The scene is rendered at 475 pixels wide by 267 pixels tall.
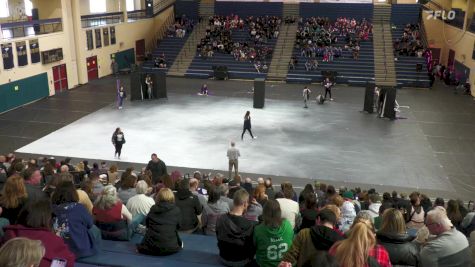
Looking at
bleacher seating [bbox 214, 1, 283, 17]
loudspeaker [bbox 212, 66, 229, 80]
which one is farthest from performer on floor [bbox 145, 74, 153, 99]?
bleacher seating [bbox 214, 1, 283, 17]

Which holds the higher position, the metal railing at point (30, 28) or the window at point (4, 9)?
the window at point (4, 9)

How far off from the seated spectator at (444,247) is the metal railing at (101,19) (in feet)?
104

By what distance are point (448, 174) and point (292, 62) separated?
21.0 metres

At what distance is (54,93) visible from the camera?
29016 mm

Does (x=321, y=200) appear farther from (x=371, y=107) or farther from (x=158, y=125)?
(x=371, y=107)

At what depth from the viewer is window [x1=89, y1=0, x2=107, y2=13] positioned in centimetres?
3550

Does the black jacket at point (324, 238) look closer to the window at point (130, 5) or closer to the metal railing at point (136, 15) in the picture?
the metal railing at point (136, 15)

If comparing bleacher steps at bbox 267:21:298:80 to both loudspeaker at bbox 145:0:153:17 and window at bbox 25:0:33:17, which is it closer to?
loudspeaker at bbox 145:0:153:17

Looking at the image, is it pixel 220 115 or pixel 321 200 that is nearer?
pixel 321 200

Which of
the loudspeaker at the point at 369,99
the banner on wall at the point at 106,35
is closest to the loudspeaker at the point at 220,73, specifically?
the banner on wall at the point at 106,35

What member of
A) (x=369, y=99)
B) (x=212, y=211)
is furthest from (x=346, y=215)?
(x=369, y=99)

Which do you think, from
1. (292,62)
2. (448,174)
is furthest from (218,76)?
(448,174)

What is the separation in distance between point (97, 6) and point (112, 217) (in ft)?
108

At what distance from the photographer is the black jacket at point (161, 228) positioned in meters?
5.97
